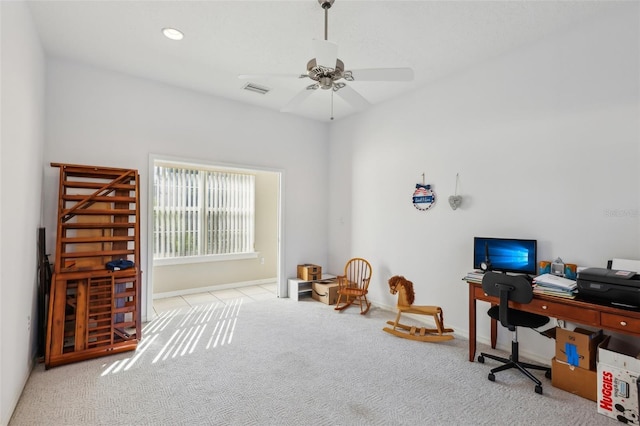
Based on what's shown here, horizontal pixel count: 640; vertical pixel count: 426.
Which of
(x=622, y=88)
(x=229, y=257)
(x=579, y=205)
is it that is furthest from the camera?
(x=229, y=257)

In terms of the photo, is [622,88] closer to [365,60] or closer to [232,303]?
[365,60]

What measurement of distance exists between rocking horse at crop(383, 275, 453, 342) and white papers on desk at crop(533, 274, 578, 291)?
3.83ft

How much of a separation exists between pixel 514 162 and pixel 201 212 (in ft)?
16.1

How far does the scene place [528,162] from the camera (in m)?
3.07

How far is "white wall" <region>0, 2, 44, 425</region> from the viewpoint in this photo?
6.43 feet

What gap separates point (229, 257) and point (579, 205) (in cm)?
521

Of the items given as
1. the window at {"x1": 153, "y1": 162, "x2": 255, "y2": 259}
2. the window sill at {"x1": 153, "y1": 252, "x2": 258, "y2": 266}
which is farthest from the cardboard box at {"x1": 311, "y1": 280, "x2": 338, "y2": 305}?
the window at {"x1": 153, "y1": 162, "x2": 255, "y2": 259}

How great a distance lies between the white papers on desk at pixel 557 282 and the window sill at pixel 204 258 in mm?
4823

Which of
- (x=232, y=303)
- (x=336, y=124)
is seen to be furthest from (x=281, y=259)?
(x=336, y=124)

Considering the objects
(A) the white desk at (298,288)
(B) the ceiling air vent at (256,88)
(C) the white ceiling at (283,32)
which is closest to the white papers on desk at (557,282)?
(C) the white ceiling at (283,32)

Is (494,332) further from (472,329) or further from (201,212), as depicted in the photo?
(201,212)

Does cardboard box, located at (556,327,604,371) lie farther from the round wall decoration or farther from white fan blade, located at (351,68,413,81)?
white fan blade, located at (351,68,413,81)

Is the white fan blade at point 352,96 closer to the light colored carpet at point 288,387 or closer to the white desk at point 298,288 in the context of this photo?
the light colored carpet at point 288,387

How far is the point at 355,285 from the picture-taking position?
4.71 metres
